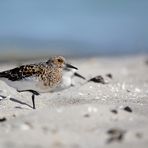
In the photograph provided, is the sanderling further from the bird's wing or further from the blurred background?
the blurred background

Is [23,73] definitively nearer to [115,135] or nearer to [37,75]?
[37,75]

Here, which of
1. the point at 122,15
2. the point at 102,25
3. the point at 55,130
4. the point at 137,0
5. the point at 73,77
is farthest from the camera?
the point at 137,0

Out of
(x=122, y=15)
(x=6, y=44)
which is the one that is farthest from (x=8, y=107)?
(x=122, y=15)

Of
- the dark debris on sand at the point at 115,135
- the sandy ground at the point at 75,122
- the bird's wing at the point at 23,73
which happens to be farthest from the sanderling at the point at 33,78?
the dark debris on sand at the point at 115,135

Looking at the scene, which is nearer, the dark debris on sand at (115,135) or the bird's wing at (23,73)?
the dark debris on sand at (115,135)

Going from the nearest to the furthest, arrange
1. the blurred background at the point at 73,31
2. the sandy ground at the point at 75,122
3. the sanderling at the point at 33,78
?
the sandy ground at the point at 75,122, the sanderling at the point at 33,78, the blurred background at the point at 73,31

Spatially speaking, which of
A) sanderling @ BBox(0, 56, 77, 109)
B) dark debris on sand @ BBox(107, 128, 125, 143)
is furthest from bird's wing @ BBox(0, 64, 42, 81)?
dark debris on sand @ BBox(107, 128, 125, 143)

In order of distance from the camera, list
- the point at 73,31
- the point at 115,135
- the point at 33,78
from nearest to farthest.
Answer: the point at 115,135
the point at 33,78
the point at 73,31

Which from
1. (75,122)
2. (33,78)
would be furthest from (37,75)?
(75,122)

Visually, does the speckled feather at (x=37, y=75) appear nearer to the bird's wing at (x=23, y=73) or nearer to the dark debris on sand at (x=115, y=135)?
the bird's wing at (x=23, y=73)

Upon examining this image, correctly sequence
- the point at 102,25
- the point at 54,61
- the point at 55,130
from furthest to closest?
the point at 102,25
the point at 54,61
the point at 55,130

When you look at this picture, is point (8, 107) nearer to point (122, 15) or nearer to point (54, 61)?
point (54, 61)
